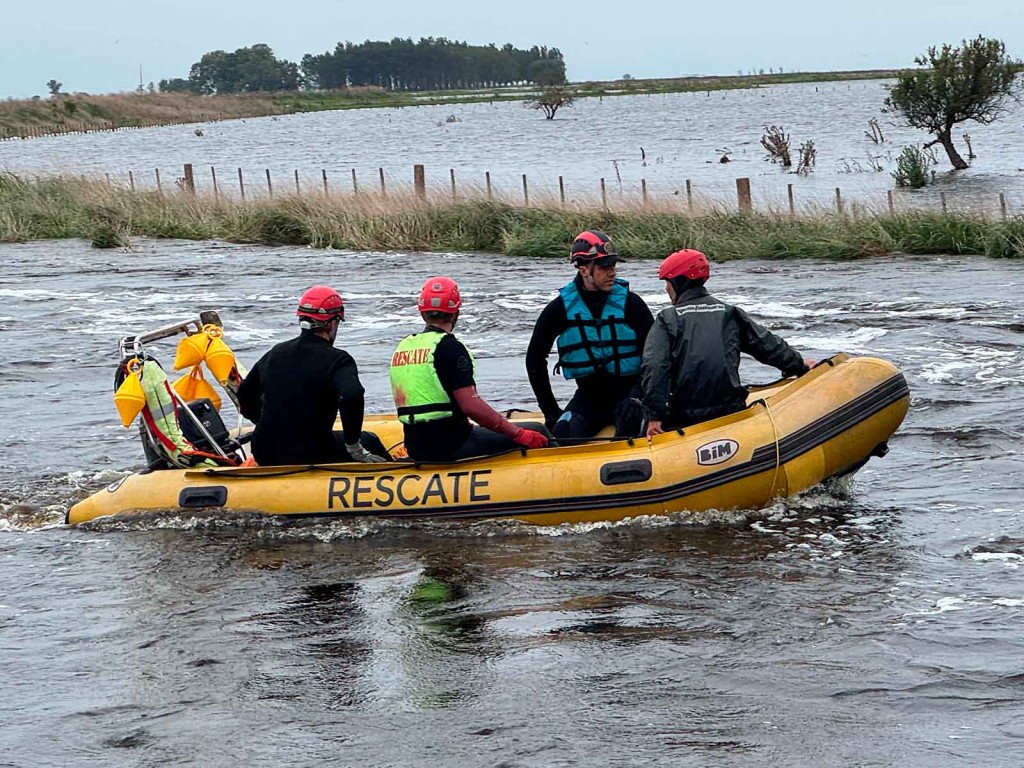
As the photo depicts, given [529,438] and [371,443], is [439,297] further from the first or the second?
[371,443]

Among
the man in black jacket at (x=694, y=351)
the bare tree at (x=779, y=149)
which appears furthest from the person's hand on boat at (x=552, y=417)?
the bare tree at (x=779, y=149)

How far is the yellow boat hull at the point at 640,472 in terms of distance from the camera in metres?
8.44

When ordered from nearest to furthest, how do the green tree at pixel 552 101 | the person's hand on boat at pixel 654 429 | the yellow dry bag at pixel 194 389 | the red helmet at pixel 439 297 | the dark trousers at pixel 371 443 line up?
the red helmet at pixel 439 297 → the person's hand on boat at pixel 654 429 → the dark trousers at pixel 371 443 → the yellow dry bag at pixel 194 389 → the green tree at pixel 552 101

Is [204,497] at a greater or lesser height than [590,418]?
lesser

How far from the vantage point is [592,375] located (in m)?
8.82

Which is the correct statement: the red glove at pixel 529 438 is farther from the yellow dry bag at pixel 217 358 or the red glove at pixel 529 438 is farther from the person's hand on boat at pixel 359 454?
the yellow dry bag at pixel 217 358

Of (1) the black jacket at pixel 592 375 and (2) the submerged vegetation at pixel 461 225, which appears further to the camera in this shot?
(2) the submerged vegetation at pixel 461 225

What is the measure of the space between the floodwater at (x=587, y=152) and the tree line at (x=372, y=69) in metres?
70.1

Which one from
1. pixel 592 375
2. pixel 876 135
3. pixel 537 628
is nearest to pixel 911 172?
pixel 876 135

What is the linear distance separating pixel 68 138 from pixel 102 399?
250 ft

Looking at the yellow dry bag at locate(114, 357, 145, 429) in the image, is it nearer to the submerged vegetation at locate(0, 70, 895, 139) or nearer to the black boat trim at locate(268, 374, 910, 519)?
the black boat trim at locate(268, 374, 910, 519)

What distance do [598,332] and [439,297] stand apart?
3.45ft

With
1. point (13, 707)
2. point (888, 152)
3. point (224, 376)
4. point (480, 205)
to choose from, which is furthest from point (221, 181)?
point (13, 707)

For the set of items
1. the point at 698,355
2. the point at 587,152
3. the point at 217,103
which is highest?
the point at 217,103
